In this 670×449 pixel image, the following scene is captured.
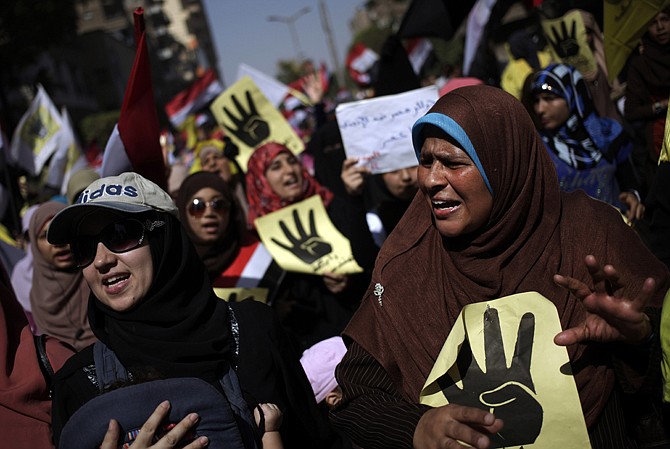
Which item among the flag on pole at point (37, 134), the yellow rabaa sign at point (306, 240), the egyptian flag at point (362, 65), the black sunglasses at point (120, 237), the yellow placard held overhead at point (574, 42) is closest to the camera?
the black sunglasses at point (120, 237)

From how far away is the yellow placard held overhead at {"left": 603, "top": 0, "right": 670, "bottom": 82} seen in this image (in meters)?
4.09

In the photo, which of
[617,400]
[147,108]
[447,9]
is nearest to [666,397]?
[617,400]

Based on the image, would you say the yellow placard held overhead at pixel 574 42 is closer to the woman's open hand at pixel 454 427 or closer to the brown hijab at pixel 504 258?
the brown hijab at pixel 504 258

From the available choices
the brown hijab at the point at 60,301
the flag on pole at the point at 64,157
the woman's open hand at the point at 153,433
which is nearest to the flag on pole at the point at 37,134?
the flag on pole at the point at 64,157

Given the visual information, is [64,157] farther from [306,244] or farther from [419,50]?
[419,50]

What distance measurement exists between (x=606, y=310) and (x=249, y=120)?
4.81 meters

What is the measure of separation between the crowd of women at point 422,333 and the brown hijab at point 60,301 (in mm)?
1290

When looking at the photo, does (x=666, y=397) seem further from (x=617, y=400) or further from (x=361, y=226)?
(x=361, y=226)

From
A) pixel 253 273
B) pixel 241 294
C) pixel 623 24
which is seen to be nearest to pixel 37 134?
pixel 253 273

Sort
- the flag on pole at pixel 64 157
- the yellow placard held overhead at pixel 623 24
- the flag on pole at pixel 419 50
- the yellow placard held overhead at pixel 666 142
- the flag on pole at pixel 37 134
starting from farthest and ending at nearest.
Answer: the flag on pole at pixel 419 50 → the flag on pole at pixel 37 134 → the flag on pole at pixel 64 157 → the yellow placard held overhead at pixel 623 24 → the yellow placard held overhead at pixel 666 142

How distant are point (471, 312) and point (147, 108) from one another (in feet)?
7.60

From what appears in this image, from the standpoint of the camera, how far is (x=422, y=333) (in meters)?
1.93

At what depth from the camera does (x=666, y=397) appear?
171cm

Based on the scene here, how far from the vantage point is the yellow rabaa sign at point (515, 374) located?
5.64 feet
